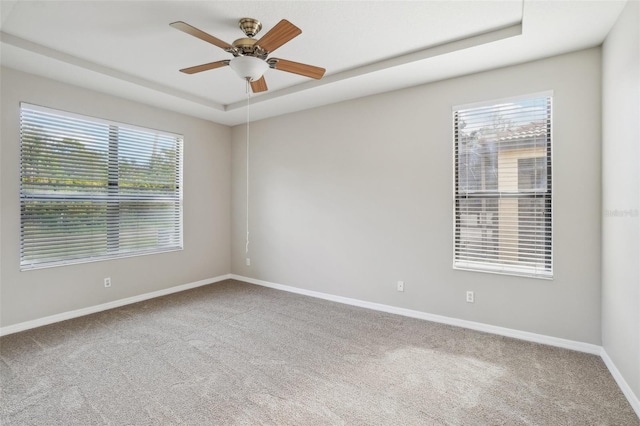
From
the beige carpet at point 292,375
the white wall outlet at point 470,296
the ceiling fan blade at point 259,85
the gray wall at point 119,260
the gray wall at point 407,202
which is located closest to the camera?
the beige carpet at point 292,375

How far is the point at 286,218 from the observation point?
475cm

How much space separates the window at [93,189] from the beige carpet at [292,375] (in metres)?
0.91

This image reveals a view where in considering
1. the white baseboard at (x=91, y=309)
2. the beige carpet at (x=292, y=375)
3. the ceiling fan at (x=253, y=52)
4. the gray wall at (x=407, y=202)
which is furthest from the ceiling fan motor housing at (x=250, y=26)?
the white baseboard at (x=91, y=309)

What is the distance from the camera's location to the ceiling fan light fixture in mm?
2365

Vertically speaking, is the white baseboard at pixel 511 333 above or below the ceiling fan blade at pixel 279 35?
below

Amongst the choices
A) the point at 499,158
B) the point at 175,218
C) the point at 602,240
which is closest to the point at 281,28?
the point at 499,158

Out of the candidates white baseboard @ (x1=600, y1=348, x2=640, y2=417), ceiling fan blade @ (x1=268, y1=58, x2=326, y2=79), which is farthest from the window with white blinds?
ceiling fan blade @ (x1=268, y1=58, x2=326, y2=79)

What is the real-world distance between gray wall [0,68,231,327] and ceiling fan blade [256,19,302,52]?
2713mm

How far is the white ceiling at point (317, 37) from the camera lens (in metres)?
2.29

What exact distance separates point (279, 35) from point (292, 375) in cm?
246

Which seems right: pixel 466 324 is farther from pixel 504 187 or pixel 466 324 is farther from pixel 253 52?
pixel 253 52

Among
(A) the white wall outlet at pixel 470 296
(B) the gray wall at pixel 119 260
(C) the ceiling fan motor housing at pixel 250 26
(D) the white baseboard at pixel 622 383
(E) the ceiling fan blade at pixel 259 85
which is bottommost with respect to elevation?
(D) the white baseboard at pixel 622 383

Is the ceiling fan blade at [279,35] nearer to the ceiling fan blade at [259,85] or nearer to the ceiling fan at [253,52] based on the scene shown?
the ceiling fan at [253,52]

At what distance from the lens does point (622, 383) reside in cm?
219
